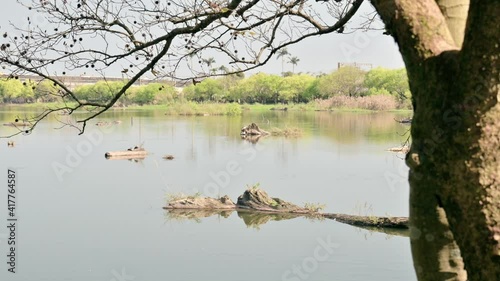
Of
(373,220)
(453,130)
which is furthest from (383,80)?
(453,130)

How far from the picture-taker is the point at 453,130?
1.66m

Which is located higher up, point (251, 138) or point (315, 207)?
point (251, 138)

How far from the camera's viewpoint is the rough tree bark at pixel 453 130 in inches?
63.1

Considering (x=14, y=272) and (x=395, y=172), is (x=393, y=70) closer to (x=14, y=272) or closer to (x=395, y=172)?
(x=395, y=172)

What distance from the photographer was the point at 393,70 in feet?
171

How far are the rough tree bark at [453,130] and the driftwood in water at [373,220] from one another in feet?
29.0

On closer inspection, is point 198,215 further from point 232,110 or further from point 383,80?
point 383,80

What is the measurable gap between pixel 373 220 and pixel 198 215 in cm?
313

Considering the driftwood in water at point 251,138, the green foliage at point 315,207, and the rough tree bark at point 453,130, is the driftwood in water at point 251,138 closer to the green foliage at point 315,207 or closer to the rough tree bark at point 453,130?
the green foliage at point 315,207

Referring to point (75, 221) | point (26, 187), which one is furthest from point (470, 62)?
point (26, 187)

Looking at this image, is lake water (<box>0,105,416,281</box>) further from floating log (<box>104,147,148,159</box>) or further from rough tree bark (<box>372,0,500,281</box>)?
rough tree bark (<box>372,0,500,281</box>)

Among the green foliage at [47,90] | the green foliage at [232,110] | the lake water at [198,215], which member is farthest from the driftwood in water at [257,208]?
the green foliage at [232,110]

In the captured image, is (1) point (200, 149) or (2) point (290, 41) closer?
(2) point (290, 41)

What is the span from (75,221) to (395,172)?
8.32m
